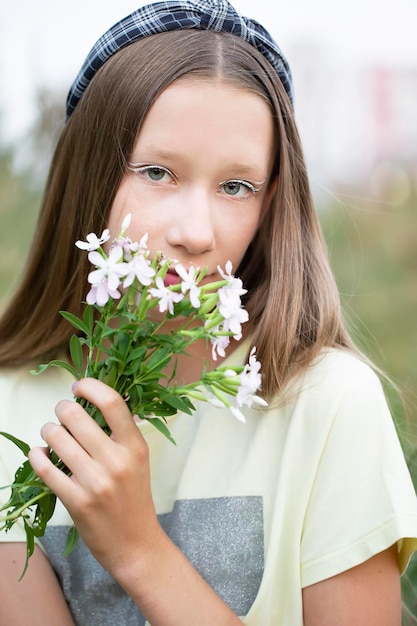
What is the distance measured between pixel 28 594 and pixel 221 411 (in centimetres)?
51

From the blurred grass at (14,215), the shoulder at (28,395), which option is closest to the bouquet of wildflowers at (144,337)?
the shoulder at (28,395)

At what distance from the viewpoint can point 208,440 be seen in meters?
1.63

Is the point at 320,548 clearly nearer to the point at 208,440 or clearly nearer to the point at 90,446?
the point at 208,440

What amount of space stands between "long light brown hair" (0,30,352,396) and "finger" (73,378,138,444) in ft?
1.48

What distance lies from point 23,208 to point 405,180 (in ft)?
6.79

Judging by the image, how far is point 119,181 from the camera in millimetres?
1556

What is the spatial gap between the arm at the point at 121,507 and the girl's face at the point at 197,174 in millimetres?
345

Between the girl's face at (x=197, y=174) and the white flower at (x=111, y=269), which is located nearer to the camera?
the white flower at (x=111, y=269)

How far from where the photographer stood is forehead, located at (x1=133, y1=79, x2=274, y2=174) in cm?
146

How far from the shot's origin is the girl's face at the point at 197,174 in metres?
1.45

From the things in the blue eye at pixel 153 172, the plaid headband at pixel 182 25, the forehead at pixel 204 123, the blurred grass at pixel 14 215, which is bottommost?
the blurred grass at pixel 14 215

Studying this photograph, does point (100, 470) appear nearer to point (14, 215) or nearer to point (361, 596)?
point (361, 596)

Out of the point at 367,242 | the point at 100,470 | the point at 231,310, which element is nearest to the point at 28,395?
the point at 100,470

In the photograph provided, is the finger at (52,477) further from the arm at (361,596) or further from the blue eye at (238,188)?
the blue eye at (238,188)
